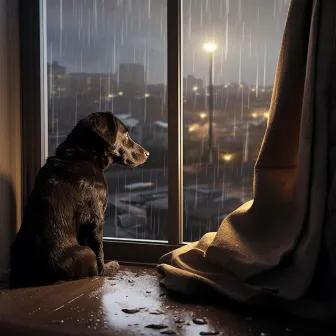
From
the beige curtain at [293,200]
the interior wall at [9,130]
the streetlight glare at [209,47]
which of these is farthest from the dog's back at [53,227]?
the streetlight glare at [209,47]

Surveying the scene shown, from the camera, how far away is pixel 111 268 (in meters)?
1.97

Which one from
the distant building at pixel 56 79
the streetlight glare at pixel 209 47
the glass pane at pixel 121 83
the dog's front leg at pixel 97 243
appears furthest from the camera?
the distant building at pixel 56 79

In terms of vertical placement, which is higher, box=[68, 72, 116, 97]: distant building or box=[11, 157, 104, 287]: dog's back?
box=[68, 72, 116, 97]: distant building

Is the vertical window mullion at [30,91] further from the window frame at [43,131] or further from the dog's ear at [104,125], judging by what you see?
the dog's ear at [104,125]

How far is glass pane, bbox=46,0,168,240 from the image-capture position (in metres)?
2.09

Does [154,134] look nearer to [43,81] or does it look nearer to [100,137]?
[100,137]

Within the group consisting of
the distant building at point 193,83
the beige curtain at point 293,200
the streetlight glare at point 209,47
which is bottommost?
the beige curtain at point 293,200

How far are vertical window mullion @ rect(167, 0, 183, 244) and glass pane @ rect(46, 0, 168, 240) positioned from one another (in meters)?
0.08

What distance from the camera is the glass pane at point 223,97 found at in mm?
1926

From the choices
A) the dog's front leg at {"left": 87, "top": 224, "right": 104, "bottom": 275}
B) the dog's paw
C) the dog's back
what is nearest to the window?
the dog's paw

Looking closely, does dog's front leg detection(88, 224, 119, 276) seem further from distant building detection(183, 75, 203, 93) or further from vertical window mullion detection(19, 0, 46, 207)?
distant building detection(183, 75, 203, 93)

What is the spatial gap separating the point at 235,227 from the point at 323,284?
1.06 ft

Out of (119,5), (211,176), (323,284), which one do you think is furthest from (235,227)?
(119,5)

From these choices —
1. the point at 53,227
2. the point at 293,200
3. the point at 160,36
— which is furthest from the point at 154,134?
the point at 293,200
